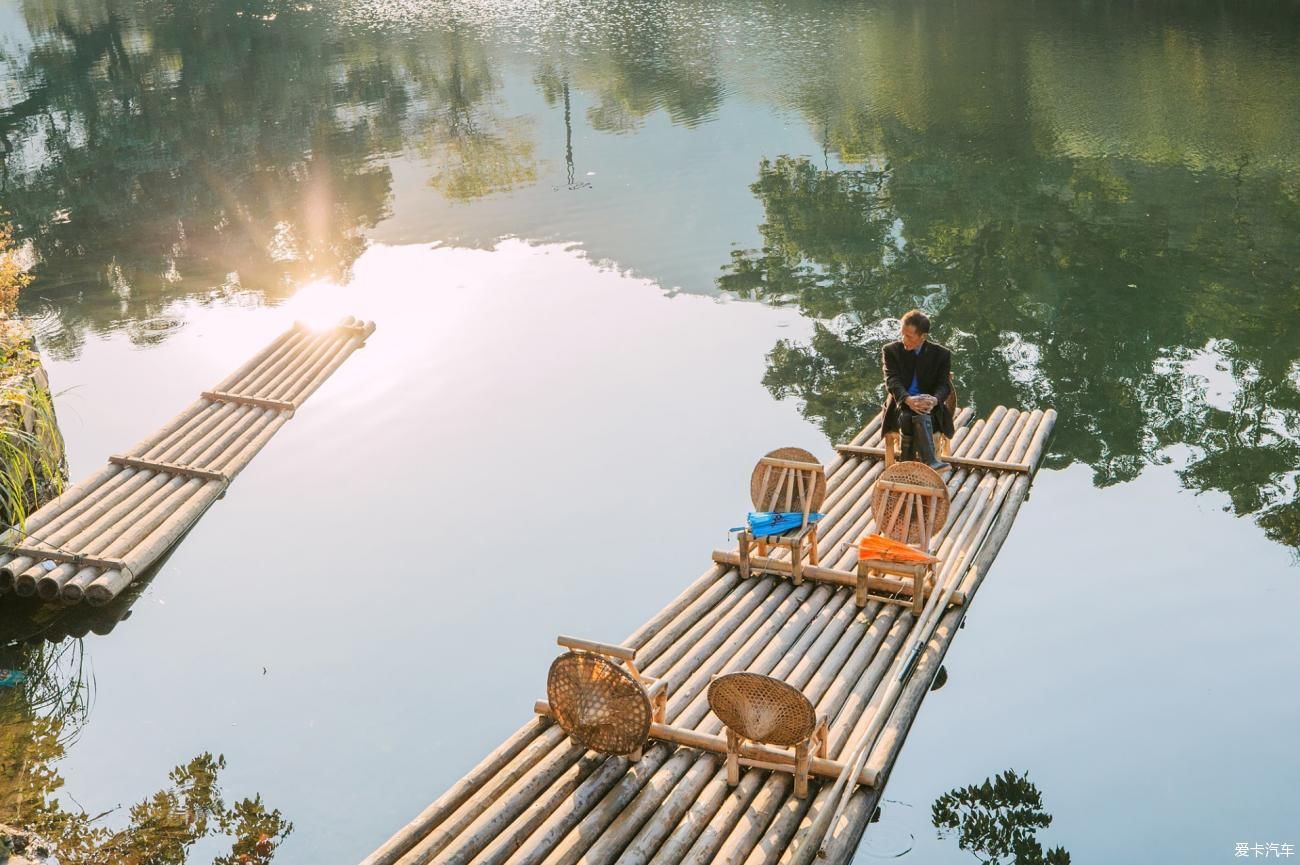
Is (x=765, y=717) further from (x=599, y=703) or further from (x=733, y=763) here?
(x=599, y=703)

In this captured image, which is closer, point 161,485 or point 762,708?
point 762,708

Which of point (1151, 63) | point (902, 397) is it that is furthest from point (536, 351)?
point (1151, 63)

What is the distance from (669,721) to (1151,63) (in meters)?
29.3

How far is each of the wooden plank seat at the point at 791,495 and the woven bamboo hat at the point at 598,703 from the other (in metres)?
2.73

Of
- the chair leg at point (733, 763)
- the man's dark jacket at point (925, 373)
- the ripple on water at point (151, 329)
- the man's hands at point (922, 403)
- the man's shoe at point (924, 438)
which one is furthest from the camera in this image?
the ripple on water at point (151, 329)

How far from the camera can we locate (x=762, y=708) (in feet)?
25.2

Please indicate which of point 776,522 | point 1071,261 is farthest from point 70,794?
point 1071,261

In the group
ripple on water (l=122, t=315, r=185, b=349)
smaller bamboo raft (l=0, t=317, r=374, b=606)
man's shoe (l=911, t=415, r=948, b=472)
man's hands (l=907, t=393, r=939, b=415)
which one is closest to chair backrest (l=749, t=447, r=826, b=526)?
man's hands (l=907, t=393, r=939, b=415)

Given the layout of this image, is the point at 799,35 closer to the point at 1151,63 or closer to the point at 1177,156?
the point at 1151,63

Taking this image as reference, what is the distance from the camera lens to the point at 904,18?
132ft

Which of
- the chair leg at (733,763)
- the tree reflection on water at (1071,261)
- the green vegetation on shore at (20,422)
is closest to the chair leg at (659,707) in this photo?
the chair leg at (733,763)

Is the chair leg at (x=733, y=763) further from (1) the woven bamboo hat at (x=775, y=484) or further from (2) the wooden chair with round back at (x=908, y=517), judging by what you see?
(1) the woven bamboo hat at (x=775, y=484)

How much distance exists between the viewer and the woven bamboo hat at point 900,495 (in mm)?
10094

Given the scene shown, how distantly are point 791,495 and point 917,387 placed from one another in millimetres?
1899
